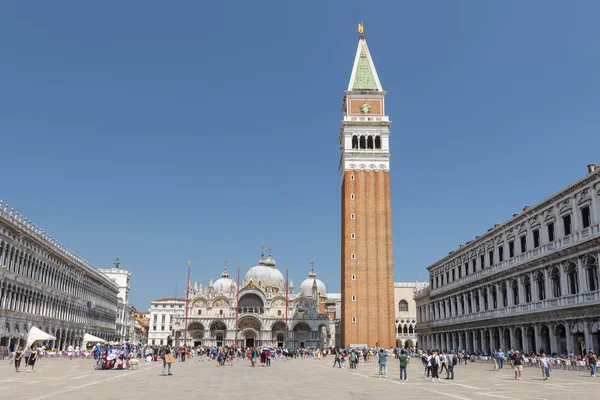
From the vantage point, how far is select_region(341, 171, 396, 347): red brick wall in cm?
7188

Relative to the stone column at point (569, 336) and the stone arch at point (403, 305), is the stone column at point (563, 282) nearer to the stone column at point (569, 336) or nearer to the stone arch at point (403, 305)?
the stone column at point (569, 336)

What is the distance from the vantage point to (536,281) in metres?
41.9

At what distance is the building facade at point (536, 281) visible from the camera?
35.1 meters

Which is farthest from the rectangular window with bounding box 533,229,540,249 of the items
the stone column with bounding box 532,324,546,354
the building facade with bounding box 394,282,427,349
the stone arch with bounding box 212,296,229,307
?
the stone arch with bounding box 212,296,229,307

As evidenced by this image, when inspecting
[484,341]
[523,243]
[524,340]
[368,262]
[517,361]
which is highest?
[368,262]

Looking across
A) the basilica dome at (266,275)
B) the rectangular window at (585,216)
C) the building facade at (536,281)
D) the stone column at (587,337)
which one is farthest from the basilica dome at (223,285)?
the stone column at (587,337)

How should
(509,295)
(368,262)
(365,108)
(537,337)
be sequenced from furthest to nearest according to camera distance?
(365,108) → (368,262) → (509,295) → (537,337)

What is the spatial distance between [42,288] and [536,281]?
44387 mm

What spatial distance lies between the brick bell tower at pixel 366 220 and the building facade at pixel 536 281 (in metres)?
12.0

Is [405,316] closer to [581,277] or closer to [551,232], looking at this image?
[551,232]

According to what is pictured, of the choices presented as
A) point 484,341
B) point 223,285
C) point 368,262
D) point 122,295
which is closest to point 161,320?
point 122,295

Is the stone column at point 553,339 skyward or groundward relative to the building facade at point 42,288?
groundward

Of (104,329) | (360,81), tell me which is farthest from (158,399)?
(104,329)

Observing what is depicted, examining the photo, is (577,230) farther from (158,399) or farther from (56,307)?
(56,307)
